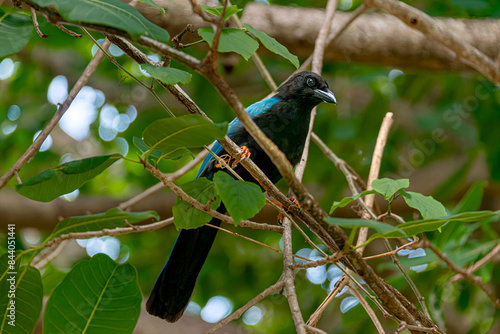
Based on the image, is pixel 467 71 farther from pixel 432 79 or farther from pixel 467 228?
pixel 467 228

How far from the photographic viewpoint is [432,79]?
199 inches

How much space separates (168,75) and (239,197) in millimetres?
440

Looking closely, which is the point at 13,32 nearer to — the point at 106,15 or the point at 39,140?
the point at 106,15

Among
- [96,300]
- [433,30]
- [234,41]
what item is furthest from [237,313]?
[433,30]

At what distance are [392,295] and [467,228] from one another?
1.31m

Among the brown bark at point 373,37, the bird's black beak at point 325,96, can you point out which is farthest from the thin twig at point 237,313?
the brown bark at point 373,37

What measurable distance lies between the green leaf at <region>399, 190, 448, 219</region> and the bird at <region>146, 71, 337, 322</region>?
115 cm

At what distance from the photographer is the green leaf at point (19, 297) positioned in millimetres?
1926

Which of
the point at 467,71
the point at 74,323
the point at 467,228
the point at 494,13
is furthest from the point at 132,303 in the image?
the point at 494,13

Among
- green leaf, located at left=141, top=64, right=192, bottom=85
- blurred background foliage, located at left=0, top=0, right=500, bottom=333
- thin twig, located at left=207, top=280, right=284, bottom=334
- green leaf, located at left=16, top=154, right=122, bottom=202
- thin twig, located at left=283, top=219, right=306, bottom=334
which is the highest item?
green leaf, located at left=141, top=64, right=192, bottom=85

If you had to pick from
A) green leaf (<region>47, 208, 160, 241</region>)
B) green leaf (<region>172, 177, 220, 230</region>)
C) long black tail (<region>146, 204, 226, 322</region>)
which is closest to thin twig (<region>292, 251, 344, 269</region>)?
green leaf (<region>172, 177, 220, 230</region>)

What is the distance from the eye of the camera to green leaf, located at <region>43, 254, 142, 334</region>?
1.87 metres

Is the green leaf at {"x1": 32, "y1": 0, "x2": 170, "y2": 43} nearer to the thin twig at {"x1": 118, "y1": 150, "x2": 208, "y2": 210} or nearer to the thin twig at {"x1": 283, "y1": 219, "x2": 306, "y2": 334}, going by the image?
the thin twig at {"x1": 283, "y1": 219, "x2": 306, "y2": 334}

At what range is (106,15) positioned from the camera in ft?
4.39
